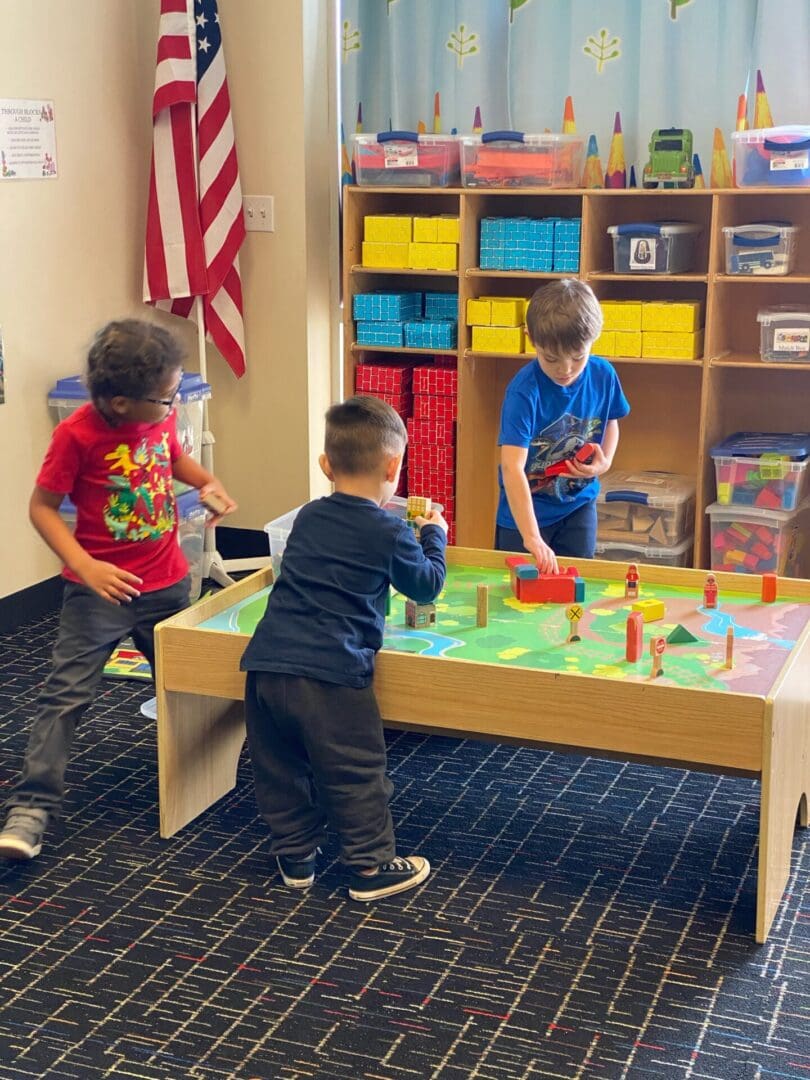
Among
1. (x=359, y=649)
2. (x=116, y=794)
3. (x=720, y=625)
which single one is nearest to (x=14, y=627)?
(x=116, y=794)

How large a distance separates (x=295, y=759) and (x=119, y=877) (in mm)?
388

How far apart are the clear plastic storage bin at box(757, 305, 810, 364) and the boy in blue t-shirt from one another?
0.96 metres

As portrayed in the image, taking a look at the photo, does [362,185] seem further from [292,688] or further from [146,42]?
[292,688]

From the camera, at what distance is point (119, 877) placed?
2383mm

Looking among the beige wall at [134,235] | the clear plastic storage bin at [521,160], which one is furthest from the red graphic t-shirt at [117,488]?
the clear plastic storage bin at [521,160]

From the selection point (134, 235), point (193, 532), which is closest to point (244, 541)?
point (193, 532)

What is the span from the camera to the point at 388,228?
13.5ft

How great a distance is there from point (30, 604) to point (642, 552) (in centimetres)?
186

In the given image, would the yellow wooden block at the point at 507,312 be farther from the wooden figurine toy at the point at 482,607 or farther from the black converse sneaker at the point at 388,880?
the black converse sneaker at the point at 388,880

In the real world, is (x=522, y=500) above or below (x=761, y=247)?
below

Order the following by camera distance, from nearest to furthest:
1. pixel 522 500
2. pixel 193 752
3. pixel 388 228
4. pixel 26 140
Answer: pixel 193 752, pixel 522 500, pixel 26 140, pixel 388 228

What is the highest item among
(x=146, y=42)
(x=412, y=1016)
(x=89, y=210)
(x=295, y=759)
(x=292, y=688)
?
(x=146, y=42)

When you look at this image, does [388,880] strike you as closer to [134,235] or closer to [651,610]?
[651,610]

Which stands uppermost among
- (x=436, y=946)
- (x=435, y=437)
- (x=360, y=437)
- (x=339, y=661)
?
(x=360, y=437)
